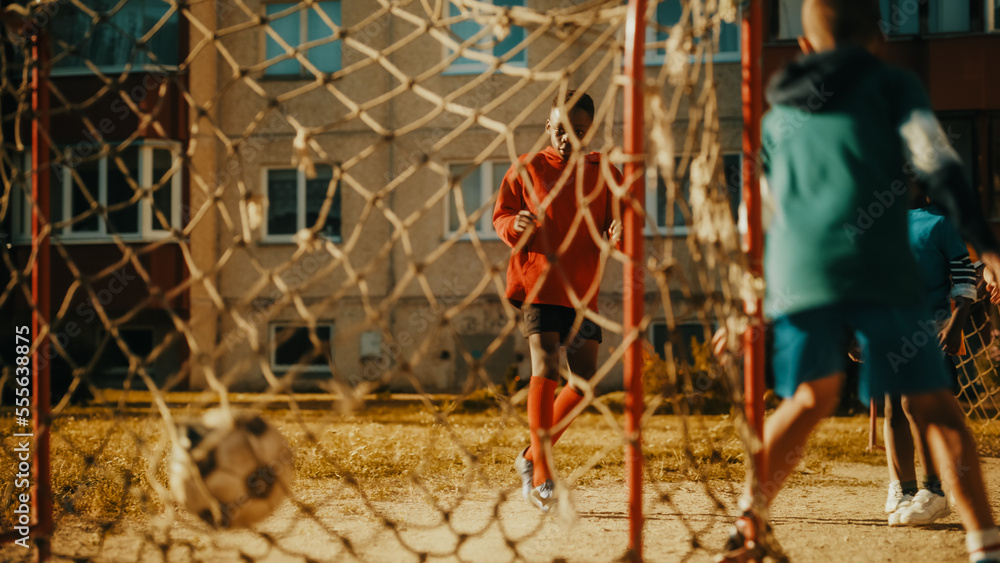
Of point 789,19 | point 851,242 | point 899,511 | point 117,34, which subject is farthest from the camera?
point 117,34

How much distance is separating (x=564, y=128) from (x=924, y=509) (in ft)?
6.80

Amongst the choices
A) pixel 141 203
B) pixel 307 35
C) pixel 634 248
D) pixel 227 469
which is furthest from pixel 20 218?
pixel 634 248

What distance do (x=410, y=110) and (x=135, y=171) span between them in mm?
4478

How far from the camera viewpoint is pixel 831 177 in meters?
2.03

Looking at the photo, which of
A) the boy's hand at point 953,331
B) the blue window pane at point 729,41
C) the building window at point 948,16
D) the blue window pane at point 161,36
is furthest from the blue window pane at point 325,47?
the boy's hand at point 953,331

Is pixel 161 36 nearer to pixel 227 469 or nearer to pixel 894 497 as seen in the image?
pixel 227 469

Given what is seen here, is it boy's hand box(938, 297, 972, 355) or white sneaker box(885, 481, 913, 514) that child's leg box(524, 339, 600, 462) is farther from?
boy's hand box(938, 297, 972, 355)

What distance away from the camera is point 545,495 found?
126 inches

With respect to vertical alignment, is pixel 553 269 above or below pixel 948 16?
below

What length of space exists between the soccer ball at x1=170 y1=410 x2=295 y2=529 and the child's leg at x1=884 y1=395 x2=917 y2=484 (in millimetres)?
2385

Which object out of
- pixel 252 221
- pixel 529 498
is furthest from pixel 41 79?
pixel 529 498

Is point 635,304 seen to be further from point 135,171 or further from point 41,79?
point 135,171

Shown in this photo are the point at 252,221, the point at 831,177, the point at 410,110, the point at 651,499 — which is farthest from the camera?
the point at 410,110

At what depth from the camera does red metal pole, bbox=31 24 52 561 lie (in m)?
2.60
